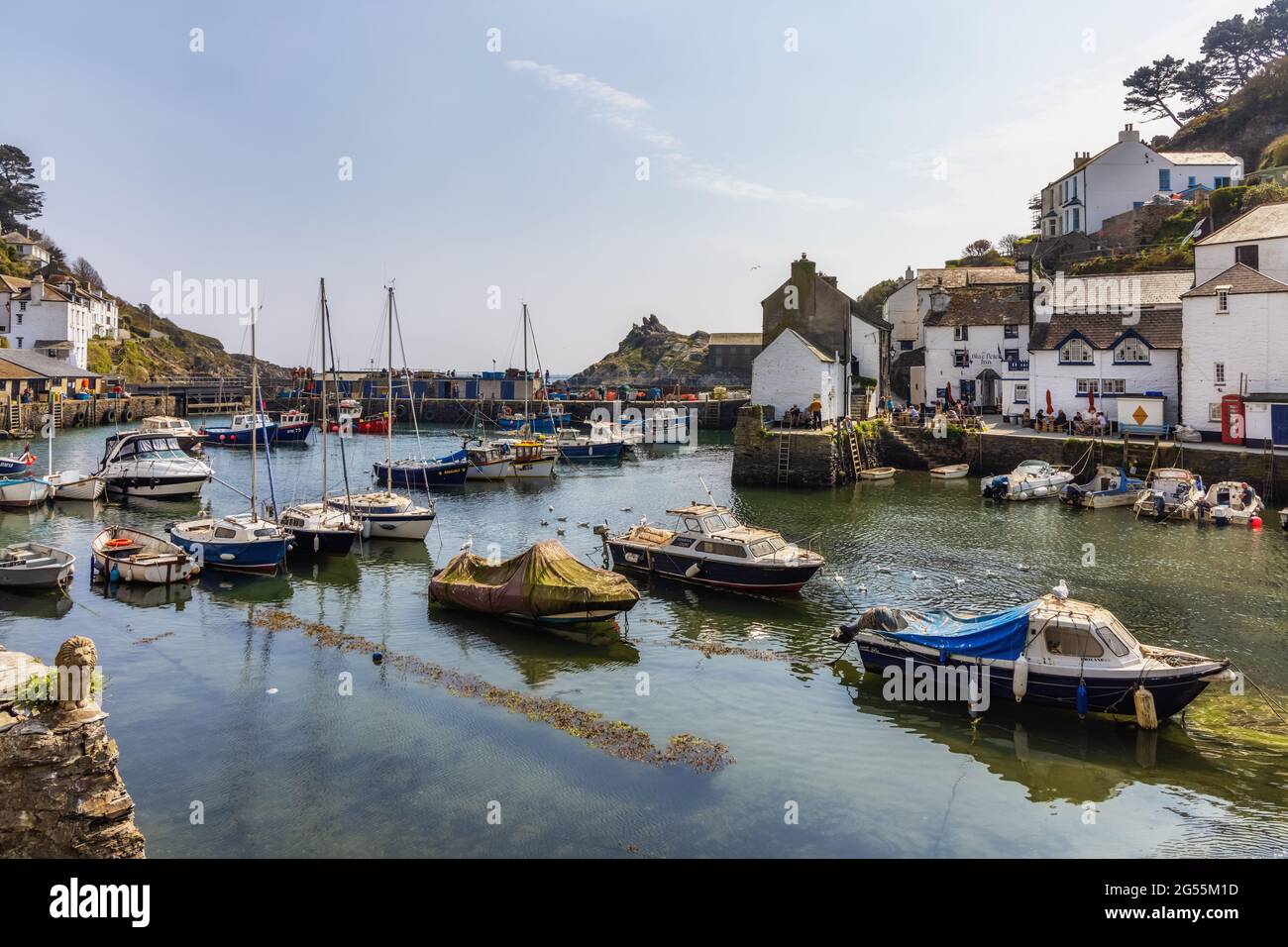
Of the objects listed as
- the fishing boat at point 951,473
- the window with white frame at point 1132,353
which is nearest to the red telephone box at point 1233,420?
the window with white frame at point 1132,353

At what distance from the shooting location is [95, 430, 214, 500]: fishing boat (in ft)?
168

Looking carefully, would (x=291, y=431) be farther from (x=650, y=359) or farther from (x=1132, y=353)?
(x=650, y=359)

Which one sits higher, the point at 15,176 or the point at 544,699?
the point at 15,176

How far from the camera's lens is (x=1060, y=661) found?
19484mm

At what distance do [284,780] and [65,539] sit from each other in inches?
1172

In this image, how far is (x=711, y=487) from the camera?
55.8m

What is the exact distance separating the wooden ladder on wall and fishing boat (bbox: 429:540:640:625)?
27953mm

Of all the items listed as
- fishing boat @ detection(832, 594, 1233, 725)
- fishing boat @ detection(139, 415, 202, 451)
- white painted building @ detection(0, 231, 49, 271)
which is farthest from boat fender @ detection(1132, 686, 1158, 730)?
white painted building @ detection(0, 231, 49, 271)

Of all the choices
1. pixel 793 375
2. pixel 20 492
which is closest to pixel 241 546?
pixel 20 492

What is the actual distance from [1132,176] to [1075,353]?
38.8 meters

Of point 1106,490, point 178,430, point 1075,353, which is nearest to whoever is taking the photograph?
point 1106,490

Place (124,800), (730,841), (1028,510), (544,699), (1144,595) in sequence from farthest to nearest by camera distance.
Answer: (1028,510) → (1144,595) → (544,699) → (730,841) → (124,800)
